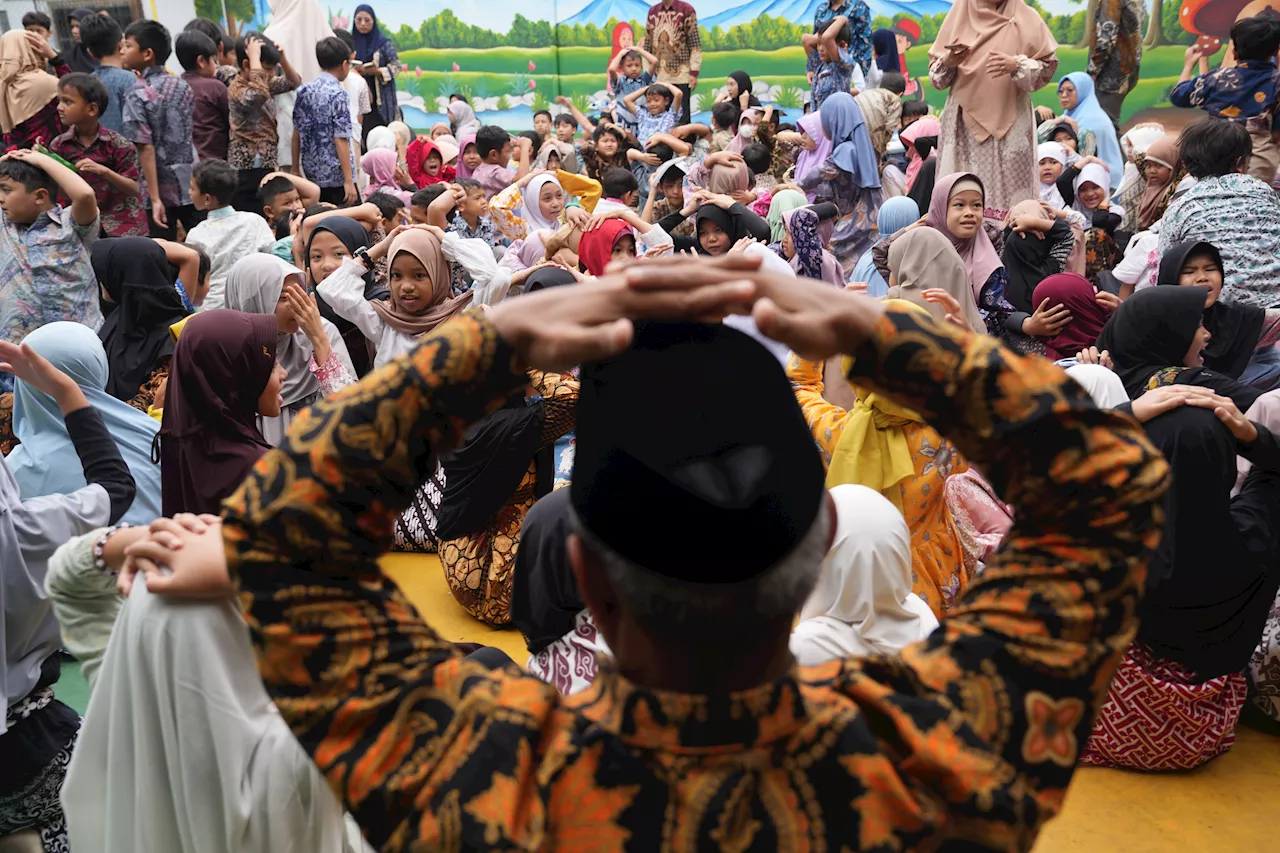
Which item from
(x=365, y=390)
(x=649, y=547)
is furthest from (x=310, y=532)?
(x=649, y=547)

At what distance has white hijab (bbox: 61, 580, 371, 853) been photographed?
5.36ft

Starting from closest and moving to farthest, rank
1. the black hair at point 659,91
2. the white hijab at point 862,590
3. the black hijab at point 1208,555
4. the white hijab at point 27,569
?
the white hijab at point 862,590 → the white hijab at point 27,569 → the black hijab at point 1208,555 → the black hair at point 659,91

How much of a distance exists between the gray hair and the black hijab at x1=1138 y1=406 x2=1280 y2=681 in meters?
2.28

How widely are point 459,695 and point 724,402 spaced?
1.28ft

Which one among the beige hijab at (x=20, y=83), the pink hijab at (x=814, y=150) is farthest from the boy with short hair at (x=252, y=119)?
the pink hijab at (x=814, y=150)

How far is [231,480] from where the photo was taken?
2.93m

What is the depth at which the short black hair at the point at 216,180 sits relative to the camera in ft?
19.1

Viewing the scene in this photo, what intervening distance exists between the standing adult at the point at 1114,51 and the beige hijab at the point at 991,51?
16.7 feet

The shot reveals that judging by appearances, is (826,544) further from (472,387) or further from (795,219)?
(795,219)

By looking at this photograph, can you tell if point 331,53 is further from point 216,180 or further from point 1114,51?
point 1114,51

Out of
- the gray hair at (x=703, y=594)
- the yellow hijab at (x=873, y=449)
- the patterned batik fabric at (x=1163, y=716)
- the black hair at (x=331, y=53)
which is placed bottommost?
the patterned batik fabric at (x=1163, y=716)

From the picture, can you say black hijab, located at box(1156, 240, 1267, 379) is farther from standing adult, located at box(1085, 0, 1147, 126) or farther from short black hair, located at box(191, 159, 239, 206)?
standing adult, located at box(1085, 0, 1147, 126)

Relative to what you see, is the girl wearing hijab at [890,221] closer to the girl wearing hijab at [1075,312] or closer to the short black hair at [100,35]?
the girl wearing hijab at [1075,312]

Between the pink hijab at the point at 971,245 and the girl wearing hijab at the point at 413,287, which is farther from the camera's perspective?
the pink hijab at the point at 971,245
